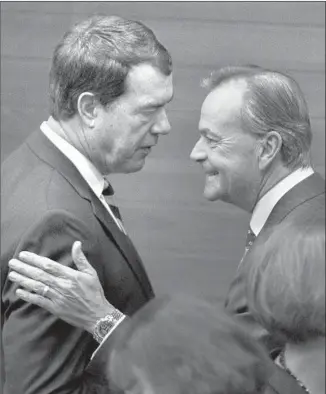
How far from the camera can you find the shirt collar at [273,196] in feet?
8.46

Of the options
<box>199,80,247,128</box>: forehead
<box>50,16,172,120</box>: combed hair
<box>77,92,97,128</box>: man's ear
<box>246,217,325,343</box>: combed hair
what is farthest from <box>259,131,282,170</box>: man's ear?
<box>246,217,325,343</box>: combed hair

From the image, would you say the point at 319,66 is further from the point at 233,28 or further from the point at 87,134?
the point at 87,134

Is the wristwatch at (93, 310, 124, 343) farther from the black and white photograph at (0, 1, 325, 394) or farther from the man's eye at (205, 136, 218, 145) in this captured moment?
the man's eye at (205, 136, 218, 145)

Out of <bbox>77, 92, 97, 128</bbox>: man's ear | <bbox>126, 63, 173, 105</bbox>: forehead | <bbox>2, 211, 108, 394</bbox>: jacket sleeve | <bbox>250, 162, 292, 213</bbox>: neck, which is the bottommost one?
<bbox>2, 211, 108, 394</bbox>: jacket sleeve

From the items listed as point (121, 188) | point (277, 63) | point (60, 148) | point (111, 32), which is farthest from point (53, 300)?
point (277, 63)

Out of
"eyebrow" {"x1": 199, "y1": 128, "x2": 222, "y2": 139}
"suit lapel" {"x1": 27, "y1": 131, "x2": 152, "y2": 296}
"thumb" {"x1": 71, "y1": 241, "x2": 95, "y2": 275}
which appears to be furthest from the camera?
"eyebrow" {"x1": 199, "y1": 128, "x2": 222, "y2": 139}

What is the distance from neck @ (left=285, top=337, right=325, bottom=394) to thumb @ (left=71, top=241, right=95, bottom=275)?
0.78 m

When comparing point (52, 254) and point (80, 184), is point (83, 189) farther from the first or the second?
Answer: point (52, 254)

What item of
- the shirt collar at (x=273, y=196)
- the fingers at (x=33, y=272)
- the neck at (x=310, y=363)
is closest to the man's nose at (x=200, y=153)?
the shirt collar at (x=273, y=196)

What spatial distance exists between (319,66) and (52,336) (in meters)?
2.00

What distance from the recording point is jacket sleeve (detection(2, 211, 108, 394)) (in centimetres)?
228

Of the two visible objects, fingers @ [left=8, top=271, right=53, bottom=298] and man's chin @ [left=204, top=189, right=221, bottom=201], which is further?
man's chin @ [left=204, top=189, right=221, bottom=201]

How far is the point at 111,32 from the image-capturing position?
2457mm

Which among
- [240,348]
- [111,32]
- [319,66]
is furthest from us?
[319,66]
